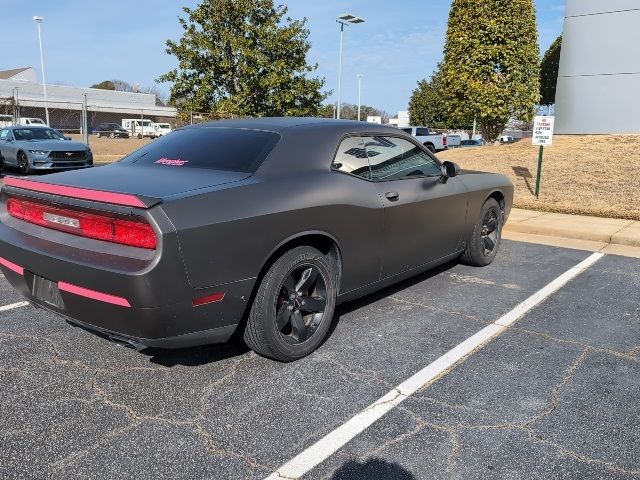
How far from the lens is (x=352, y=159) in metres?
3.91

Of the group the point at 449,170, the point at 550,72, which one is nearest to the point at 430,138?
the point at 550,72

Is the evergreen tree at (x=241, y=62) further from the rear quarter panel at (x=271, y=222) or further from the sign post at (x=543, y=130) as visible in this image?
the rear quarter panel at (x=271, y=222)

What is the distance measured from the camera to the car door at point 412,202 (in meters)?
4.05

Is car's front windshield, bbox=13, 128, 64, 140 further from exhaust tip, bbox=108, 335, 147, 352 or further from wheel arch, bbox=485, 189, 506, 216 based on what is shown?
exhaust tip, bbox=108, 335, 147, 352

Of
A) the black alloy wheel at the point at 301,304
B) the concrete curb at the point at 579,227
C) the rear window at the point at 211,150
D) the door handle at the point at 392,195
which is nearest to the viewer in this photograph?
the black alloy wheel at the point at 301,304

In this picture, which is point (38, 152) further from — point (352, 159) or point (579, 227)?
point (579, 227)

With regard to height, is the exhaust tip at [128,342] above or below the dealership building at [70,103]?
below

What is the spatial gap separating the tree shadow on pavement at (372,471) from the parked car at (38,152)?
46.8 ft

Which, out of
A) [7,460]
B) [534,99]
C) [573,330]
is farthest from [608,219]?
[534,99]

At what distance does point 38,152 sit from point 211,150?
41.6 ft

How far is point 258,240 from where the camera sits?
3008 millimetres

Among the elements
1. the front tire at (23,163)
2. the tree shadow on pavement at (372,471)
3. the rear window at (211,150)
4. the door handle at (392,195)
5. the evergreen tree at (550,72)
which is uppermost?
the evergreen tree at (550,72)

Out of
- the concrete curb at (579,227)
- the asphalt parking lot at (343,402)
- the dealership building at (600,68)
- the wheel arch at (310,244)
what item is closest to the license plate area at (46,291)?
the asphalt parking lot at (343,402)

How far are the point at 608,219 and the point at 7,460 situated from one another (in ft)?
29.5
